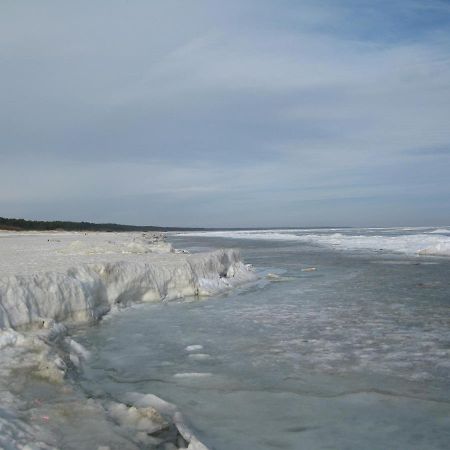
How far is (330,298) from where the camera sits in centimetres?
1135

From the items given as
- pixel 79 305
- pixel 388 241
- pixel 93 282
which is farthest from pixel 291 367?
pixel 388 241

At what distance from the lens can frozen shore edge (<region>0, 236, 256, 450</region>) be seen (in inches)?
161

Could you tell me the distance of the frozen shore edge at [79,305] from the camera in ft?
13.5

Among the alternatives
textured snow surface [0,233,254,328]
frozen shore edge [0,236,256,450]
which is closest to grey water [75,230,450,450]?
frozen shore edge [0,236,256,450]

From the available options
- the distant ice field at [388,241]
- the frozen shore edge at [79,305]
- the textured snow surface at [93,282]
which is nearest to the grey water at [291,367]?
the frozen shore edge at [79,305]

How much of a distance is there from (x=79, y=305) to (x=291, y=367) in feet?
14.5

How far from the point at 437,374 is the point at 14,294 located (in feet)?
20.1

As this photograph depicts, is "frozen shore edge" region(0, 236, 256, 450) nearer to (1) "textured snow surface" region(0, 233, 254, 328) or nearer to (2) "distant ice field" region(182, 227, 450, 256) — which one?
(1) "textured snow surface" region(0, 233, 254, 328)

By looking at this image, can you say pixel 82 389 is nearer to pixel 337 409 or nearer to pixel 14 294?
pixel 337 409

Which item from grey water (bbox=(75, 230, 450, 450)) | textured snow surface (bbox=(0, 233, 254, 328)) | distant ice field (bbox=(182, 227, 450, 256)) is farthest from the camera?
distant ice field (bbox=(182, 227, 450, 256))

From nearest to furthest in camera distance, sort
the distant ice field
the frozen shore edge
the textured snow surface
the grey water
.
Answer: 1. the frozen shore edge
2. the grey water
3. the textured snow surface
4. the distant ice field

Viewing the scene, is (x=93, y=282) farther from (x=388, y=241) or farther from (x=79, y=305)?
(x=388, y=241)

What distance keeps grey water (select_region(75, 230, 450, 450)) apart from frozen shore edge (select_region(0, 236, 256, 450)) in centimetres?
35

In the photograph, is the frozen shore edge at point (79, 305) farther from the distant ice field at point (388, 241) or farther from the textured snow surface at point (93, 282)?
the distant ice field at point (388, 241)
